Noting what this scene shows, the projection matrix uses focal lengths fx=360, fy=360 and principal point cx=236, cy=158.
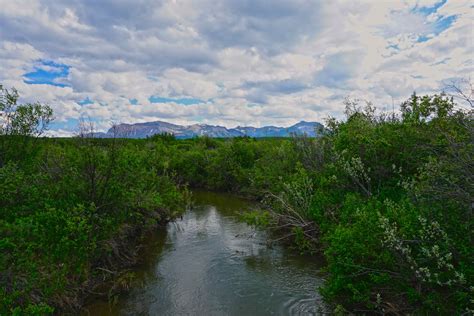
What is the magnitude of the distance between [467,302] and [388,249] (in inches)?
61.4

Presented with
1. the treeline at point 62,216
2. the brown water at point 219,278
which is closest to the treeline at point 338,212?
the treeline at point 62,216

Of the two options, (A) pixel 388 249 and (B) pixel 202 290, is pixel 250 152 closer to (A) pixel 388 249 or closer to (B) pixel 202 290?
(B) pixel 202 290

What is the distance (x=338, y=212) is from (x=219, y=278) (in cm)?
450

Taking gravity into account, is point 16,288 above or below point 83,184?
below

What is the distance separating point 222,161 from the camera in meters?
30.7

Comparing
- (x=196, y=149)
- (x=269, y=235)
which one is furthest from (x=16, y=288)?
(x=196, y=149)

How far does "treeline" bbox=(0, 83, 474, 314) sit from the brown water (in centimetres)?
101

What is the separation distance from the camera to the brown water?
933 cm

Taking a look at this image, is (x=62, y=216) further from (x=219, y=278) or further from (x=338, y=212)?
(x=338, y=212)

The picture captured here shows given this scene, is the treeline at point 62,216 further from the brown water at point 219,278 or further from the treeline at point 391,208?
the treeline at point 391,208

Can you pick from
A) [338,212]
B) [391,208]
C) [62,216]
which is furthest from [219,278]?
[391,208]

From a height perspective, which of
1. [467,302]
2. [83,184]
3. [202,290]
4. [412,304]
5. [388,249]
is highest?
[83,184]

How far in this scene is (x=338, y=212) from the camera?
39.8 feet

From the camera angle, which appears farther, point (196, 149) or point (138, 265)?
point (196, 149)
